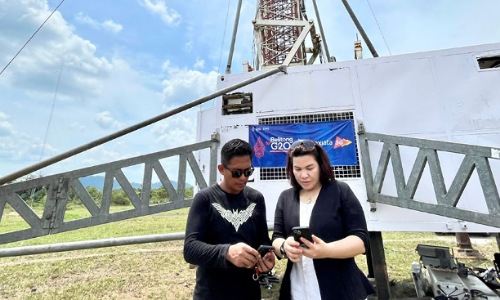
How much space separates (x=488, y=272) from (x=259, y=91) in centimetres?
588

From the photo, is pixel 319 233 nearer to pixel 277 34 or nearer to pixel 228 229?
pixel 228 229

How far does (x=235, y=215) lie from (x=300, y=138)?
265 cm

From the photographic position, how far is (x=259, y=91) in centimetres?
432

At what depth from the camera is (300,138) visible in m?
4.01

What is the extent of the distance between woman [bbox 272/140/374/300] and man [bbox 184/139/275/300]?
0.15 metres

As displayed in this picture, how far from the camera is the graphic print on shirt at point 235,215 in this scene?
5.13 ft

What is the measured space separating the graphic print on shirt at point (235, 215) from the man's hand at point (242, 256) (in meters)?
0.24

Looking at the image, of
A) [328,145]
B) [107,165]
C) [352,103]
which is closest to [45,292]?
[107,165]

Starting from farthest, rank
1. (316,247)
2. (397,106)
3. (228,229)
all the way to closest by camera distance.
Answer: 1. (397,106)
2. (228,229)
3. (316,247)

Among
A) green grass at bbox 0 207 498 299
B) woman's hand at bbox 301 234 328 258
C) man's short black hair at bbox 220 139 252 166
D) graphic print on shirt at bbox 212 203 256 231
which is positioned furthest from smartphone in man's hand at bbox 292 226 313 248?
green grass at bbox 0 207 498 299

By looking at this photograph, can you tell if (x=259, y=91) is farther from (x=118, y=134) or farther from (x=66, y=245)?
(x=66, y=245)

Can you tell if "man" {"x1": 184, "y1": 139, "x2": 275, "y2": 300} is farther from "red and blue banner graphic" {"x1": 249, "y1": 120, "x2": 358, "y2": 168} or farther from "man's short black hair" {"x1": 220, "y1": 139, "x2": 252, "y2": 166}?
"red and blue banner graphic" {"x1": 249, "y1": 120, "x2": 358, "y2": 168}

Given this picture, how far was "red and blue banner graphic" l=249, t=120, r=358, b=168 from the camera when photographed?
3.89m

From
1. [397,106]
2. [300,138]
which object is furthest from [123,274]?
[397,106]
